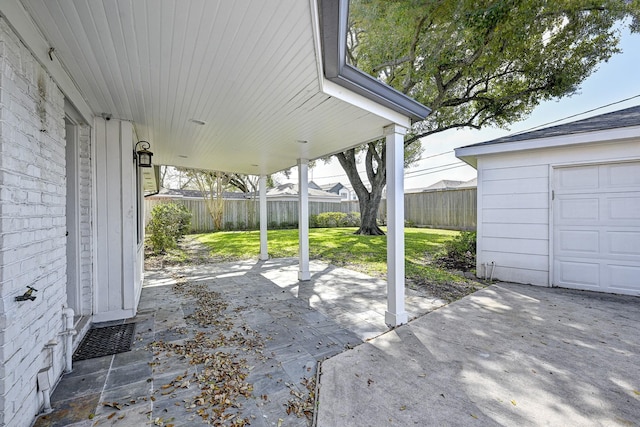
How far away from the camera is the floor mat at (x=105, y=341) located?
2672 mm

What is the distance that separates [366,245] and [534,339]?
6444mm

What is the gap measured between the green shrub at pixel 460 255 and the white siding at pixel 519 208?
0.98 meters

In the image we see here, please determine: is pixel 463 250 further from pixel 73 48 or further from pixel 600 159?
pixel 73 48

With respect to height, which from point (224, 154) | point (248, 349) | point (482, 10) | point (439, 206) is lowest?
point (248, 349)

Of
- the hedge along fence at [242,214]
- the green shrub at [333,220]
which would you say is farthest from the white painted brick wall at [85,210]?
the green shrub at [333,220]

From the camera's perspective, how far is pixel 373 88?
106 inches

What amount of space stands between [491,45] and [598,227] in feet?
15.9

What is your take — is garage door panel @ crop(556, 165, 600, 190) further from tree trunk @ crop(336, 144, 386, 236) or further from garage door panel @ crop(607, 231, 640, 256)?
tree trunk @ crop(336, 144, 386, 236)

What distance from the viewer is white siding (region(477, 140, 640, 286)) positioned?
4.75 m

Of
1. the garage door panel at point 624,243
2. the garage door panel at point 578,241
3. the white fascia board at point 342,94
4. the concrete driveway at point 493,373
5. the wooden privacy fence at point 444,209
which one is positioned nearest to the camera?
the white fascia board at point 342,94

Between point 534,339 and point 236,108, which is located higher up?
point 236,108

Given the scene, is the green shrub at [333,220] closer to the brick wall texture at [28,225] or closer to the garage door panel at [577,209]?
the garage door panel at [577,209]

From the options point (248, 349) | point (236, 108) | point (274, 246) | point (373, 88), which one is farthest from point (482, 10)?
point (274, 246)

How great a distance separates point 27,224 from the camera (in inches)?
68.4
